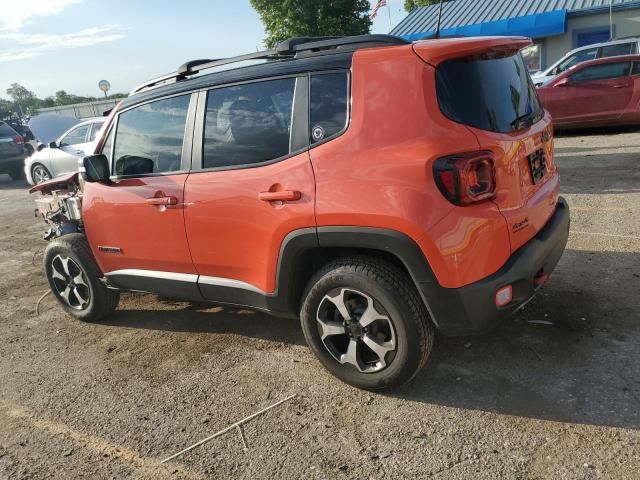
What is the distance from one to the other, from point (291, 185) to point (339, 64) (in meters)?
0.67

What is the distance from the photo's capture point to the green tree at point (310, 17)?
2400cm

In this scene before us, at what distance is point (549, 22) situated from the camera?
19062mm

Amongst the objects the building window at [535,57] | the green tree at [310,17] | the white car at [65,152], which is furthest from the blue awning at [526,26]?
the white car at [65,152]

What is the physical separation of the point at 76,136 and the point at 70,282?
774 centimetres

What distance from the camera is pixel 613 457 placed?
223 cm

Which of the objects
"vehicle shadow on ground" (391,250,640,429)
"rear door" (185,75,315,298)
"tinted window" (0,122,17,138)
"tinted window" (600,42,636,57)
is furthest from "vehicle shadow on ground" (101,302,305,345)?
"tinted window" (0,122,17,138)

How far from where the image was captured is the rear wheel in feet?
39.3

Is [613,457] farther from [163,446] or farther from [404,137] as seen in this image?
[163,446]

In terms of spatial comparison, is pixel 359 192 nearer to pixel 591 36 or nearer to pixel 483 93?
pixel 483 93

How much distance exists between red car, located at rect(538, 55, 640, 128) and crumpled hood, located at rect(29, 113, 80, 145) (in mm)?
9550

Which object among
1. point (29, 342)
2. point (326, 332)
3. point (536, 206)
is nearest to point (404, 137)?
point (536, 206)

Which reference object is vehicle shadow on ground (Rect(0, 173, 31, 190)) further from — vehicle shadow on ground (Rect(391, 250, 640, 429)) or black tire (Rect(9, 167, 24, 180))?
vehicle shadow on ground (Rect(391, 250, 640, 429))

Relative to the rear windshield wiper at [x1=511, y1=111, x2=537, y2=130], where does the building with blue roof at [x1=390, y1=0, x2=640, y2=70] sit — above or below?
above

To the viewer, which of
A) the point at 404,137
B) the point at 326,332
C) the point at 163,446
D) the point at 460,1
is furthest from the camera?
the point at 460,1
